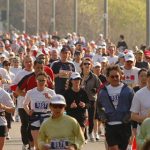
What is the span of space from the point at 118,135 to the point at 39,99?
6.43ft

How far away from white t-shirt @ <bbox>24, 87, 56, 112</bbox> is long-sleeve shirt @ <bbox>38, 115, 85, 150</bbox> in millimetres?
3854

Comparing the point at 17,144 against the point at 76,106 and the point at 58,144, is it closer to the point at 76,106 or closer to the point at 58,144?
the point at 76,106

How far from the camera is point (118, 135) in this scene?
15.9 m

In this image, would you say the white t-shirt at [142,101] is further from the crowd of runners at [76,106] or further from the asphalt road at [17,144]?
the asphalt road at [17,144]

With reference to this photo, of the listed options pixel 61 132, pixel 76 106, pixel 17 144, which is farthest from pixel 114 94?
pixel 17 144

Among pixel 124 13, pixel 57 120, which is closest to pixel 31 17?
pixel 124 13

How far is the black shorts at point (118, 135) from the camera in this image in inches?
626

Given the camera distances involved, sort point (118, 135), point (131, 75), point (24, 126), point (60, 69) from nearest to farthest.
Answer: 1. point (118, 135)
2. point (24, 126)
3. point (131, 75)
4. point (60, 69)

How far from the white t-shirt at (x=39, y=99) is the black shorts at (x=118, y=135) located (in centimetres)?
166

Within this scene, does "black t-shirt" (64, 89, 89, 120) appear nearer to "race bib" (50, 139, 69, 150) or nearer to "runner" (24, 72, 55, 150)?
"runner" (24, 72, 55, 150)

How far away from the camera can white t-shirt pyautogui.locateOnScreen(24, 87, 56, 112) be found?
17328 mm

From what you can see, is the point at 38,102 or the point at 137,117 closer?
the point at 137,117

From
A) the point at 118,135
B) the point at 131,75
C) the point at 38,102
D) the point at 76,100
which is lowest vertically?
the point at 118,135

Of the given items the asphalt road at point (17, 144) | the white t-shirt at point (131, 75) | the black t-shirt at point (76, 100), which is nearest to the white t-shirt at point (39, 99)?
the black t-shirt at point (76, 100)
